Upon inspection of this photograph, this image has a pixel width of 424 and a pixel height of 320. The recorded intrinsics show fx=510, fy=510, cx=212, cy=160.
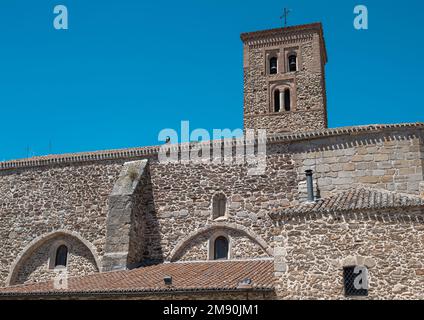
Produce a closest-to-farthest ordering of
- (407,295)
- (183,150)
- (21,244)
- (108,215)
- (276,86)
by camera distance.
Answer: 1. (407,295)
2. (108,215)
3. (183,150)
4. (21,244)
5. (276,86)

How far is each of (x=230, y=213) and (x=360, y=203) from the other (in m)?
4.82

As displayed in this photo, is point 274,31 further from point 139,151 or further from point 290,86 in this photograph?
point 139,151

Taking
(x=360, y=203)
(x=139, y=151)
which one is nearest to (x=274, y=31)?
(x=139, y=151)

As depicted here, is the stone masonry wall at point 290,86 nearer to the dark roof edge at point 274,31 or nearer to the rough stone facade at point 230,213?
the dark roof edge at point 274,31

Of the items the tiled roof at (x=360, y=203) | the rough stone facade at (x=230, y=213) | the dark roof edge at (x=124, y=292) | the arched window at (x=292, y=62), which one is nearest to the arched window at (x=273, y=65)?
the arched window at (x=292, y=62)

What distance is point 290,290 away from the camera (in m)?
9.98

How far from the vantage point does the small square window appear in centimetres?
938

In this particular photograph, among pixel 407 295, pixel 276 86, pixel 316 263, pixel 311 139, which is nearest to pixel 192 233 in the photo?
pixel 311 139

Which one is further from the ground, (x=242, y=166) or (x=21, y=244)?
(x=242, y=166)

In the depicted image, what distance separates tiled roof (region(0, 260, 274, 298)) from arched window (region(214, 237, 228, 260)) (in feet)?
1.59

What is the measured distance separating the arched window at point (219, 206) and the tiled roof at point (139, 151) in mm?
1624

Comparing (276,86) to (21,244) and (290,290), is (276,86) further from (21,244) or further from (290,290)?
(290,290)

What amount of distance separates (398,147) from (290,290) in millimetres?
5533
